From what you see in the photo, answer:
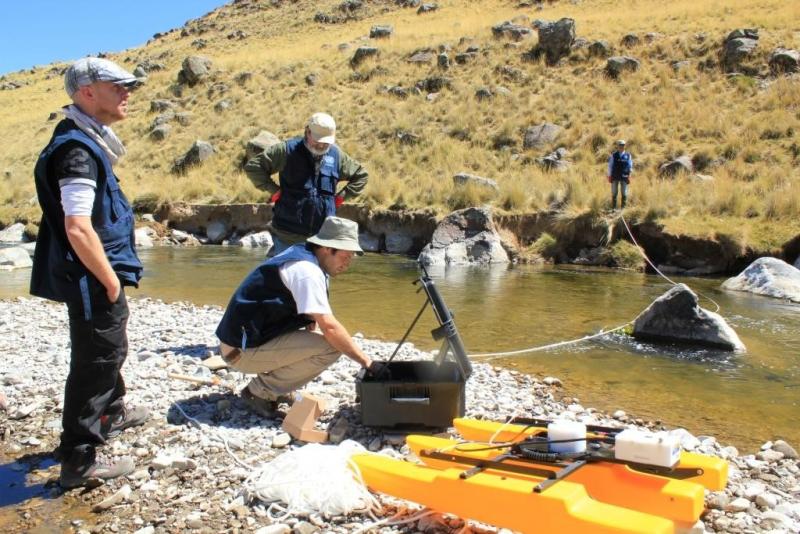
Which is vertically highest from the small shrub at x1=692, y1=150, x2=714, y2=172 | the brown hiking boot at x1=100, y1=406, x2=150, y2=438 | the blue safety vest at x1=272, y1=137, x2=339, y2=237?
the small shrub at x1=692, y1=150, x2=714, y2=172

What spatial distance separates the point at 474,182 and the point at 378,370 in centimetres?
1309

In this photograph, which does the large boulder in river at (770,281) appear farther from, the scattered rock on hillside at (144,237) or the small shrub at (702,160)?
the scattered rock on hillside at (144,237)

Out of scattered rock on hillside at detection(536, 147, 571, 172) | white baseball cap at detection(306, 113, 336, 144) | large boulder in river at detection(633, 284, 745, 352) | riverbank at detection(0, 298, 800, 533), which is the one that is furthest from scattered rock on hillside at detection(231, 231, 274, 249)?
white baseball cap at detection(306, 113, 336, 144)

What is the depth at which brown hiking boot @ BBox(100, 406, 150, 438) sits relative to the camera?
3879mm

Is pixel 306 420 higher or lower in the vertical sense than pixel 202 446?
higher

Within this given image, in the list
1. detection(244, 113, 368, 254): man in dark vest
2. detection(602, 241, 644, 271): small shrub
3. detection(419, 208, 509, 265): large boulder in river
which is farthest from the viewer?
detection(419, 208, 509, 265): large boulder in river

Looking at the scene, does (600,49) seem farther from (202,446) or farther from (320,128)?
(202,446)

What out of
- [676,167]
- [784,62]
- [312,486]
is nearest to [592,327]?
[312,486]

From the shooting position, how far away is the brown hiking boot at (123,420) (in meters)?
3.88

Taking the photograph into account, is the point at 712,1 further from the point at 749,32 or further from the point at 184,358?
the point at 184,358

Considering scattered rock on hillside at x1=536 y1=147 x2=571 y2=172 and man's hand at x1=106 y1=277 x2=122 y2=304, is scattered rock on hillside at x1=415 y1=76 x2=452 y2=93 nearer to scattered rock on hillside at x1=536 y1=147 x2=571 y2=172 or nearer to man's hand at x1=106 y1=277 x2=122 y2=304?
scattered rock on hillside at x1=536 y1=147 x2=571 y2=172

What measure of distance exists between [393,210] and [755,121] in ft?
33.8

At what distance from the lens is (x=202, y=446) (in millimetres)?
3854

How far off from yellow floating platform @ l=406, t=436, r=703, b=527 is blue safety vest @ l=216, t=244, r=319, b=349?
133 centimetres
